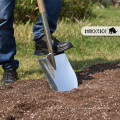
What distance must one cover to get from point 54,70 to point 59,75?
2.6 inches

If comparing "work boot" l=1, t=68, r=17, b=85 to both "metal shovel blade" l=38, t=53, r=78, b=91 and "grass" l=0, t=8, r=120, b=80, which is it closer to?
"grass" l=0, t=8, r=120, b=80

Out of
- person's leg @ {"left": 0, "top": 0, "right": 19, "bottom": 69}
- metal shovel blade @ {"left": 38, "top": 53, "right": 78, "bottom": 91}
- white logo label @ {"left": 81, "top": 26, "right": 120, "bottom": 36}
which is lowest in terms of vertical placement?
white logo label @ {"left": 81, "top": 26, "right": 120, "bottom": 36}

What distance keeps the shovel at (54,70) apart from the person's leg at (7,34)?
358 millimetres

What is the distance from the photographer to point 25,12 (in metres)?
5.41

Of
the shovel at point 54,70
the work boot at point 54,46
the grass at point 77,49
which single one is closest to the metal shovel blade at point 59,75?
the shovel at point 54,70

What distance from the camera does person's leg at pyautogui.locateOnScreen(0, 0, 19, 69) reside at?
94.0 inches

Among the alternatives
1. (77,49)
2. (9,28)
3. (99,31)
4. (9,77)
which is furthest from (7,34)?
(99,31)

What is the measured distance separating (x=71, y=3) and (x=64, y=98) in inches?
168

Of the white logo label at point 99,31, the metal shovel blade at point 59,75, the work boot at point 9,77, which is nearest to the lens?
the metal shovel blade at point 59,75

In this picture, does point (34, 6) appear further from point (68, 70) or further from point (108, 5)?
point (108, 5)

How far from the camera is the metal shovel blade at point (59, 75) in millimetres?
2148

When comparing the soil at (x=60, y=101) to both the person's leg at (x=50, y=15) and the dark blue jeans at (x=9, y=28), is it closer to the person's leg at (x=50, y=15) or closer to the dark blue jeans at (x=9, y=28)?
the dark blue jeans at (x=9, y=28)

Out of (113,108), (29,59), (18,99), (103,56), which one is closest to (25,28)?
(29,59)

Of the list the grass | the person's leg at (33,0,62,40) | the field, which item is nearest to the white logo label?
the grass
